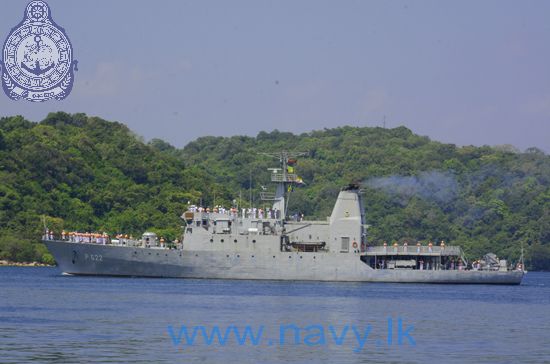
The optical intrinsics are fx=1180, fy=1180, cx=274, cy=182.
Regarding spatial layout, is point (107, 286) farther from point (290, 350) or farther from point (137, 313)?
point (290, 350)

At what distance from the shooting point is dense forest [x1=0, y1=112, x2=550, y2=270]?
121m

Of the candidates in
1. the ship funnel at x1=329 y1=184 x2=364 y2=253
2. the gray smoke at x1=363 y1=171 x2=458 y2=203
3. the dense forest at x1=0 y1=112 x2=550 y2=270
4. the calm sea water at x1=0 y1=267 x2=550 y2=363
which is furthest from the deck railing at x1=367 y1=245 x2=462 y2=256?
the gray smoke at x1=363 y1=171 x2=458 y2=203

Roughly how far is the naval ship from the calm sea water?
419 cm

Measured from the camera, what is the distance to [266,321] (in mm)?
47844

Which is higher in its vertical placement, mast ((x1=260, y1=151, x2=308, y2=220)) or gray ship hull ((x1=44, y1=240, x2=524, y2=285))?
mast ((x1=260, y1=151, x2=308, y2=220))

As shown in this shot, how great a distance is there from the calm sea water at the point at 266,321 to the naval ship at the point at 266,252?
13.7 feet

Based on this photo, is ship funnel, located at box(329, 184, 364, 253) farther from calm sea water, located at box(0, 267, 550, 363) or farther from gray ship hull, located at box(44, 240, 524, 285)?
calm sea water, located at box(0, 267, 550, 363)

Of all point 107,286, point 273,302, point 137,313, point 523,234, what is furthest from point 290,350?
point 523,234

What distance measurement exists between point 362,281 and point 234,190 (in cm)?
9313

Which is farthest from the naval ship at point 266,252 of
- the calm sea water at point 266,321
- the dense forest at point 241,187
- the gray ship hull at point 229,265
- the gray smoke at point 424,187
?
the gray smoke at point 424,187

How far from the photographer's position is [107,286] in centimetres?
6994

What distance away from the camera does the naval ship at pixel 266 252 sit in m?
80.1

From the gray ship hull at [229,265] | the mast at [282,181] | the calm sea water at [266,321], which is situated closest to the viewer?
the calm sea water at [266,321]

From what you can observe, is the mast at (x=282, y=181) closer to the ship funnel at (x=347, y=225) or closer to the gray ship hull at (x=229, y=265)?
the gray ship hull at (x=229, y=265)
